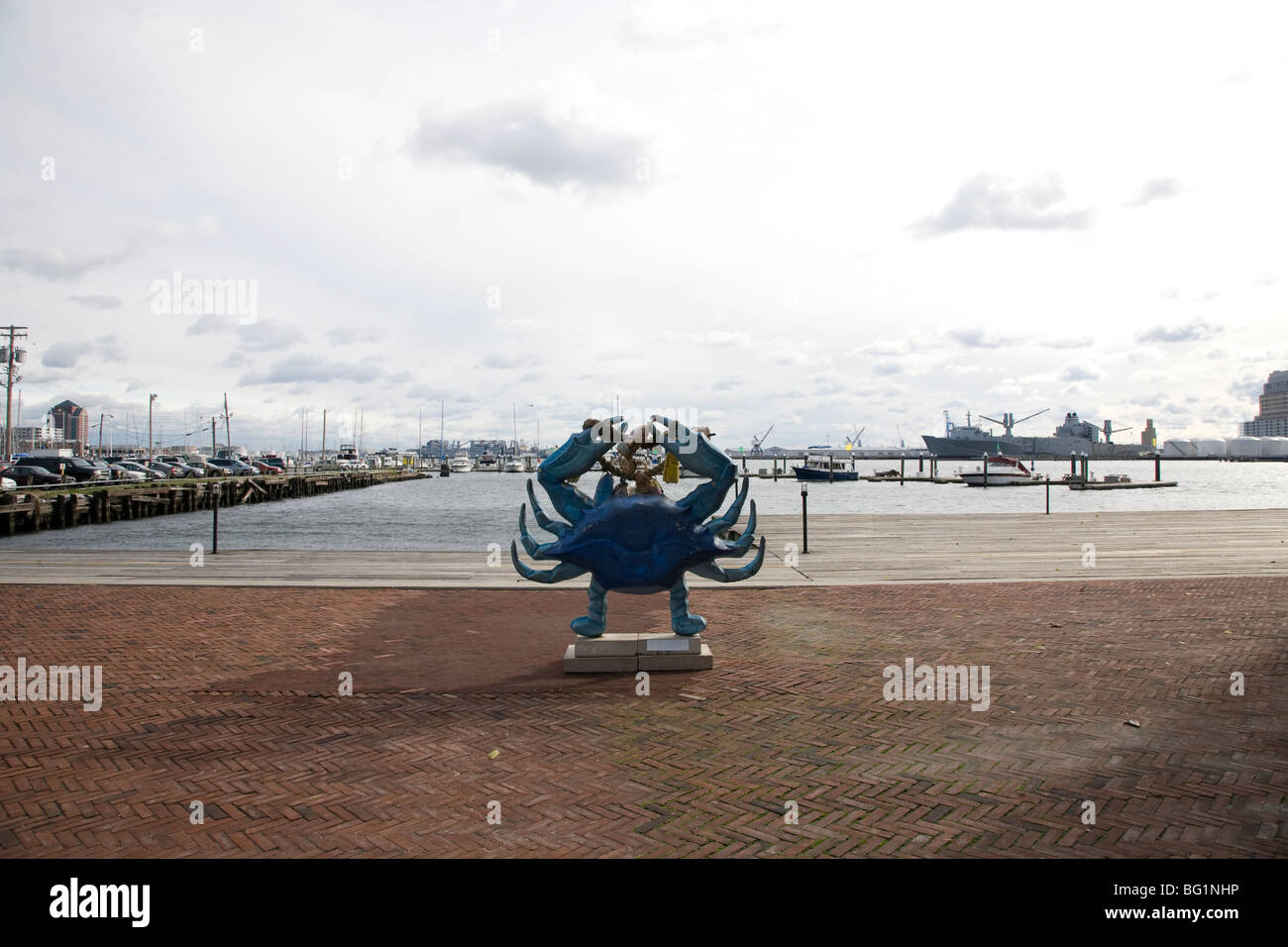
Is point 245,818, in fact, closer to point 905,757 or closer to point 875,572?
point 905,757

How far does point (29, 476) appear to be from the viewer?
4572cm

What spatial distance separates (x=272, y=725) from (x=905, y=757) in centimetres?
532

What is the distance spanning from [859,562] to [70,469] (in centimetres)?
5811

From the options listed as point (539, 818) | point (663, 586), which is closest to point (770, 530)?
point (663, 586)

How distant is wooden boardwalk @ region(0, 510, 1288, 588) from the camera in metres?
14.3

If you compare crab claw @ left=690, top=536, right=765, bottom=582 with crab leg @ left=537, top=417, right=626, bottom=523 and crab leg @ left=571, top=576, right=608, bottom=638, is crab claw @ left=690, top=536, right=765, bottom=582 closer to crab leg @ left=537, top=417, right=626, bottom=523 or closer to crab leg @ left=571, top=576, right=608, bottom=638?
crab leg @ left=571, top=576, right=608, bottom=638

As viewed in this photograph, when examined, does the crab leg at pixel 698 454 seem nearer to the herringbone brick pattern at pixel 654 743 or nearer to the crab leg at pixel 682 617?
the crab leg at pixel 682 617

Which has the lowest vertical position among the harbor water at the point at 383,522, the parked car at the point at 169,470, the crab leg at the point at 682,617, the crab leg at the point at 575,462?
the harbor water at the point at 383,522

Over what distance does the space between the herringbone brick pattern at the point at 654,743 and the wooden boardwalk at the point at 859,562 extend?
11.8 ft

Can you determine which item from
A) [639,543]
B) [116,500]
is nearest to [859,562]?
[639,543]

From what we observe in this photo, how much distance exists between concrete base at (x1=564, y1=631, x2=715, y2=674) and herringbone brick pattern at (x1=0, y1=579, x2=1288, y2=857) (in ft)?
0.59

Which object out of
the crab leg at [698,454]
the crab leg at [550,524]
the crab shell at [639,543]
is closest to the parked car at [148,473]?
the crab leg at [550,524]

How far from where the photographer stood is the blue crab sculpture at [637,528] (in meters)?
7.93
